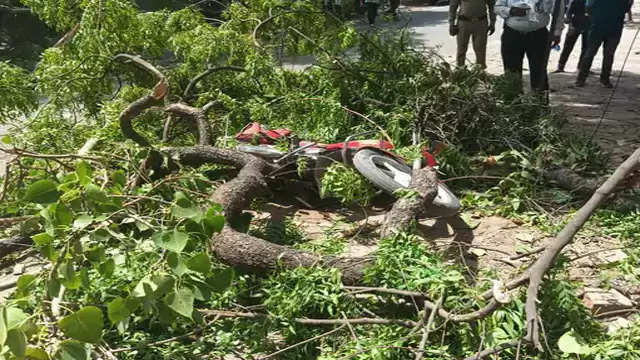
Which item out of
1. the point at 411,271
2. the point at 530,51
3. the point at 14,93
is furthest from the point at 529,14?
the point at 14,93

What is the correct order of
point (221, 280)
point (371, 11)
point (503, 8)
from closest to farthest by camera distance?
point (221, 280)
point (503, 8)
point (371, 11)

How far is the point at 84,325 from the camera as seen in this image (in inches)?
69.4

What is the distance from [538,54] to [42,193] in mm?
5183

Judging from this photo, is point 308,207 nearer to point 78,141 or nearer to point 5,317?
point 78,141

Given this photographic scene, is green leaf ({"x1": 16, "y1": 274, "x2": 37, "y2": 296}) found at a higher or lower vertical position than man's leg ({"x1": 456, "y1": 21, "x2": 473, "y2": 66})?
lower

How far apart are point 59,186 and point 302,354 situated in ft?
3.99

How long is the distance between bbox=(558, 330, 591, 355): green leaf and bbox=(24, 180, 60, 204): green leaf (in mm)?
1999

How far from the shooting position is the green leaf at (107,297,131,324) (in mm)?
1993

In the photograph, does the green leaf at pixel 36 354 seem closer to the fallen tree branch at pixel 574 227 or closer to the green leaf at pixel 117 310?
the green leaf at pixel 117 310

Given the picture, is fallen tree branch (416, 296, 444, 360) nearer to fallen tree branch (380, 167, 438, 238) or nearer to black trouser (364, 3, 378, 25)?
fallen tree branch (380, 167, 438, 238)

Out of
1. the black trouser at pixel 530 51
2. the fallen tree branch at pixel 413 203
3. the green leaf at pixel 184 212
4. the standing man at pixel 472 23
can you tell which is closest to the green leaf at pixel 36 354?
the green leaf at pixel 184 212

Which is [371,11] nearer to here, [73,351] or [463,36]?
[463,36]

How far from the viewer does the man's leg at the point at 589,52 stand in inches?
274

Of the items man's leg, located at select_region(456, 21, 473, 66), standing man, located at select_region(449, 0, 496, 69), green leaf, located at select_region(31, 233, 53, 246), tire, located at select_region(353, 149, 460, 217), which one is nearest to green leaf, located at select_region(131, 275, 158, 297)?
green leaf, located at select_region(31, 233, 53, 246)
